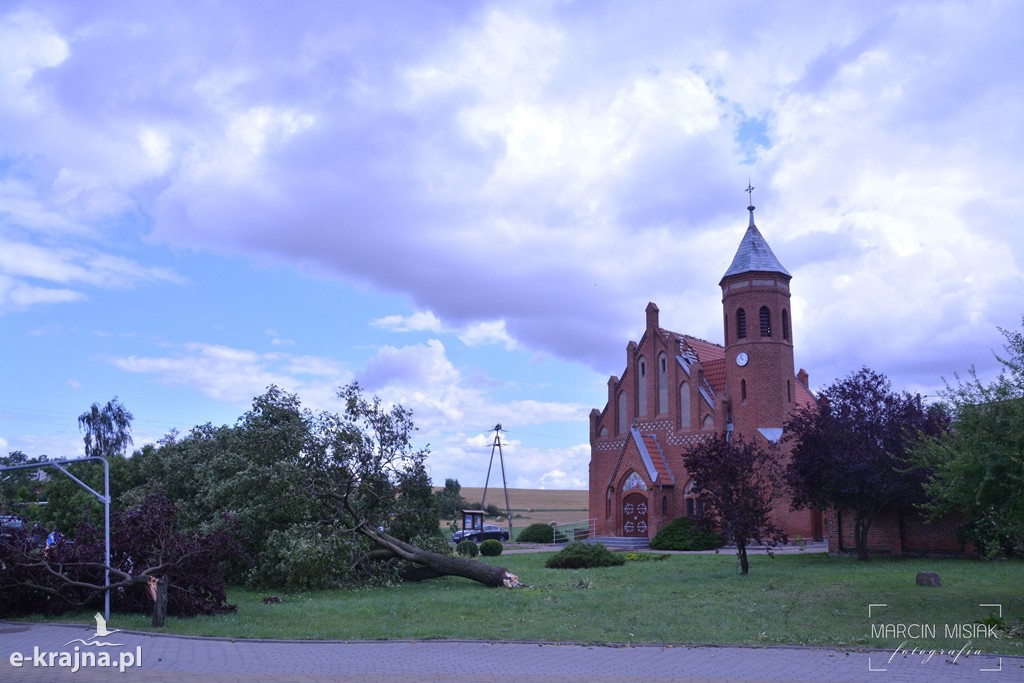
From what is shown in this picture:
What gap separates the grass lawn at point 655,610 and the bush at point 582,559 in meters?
4.35

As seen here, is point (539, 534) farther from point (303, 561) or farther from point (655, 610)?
point (655, 610)

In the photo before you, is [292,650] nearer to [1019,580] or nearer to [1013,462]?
[1013,462]

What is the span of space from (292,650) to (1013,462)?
11.3 m

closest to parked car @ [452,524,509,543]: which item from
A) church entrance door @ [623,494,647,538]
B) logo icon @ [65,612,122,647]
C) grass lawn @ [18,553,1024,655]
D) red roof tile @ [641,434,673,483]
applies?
church entrance door @ [623,494,647,538]

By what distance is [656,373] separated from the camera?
46.4 meters

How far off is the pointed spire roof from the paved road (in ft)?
112

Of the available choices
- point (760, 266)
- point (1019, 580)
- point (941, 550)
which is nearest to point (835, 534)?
point (941, 550)

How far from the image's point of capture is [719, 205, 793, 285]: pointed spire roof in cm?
4325

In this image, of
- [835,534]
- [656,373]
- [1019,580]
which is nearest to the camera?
[1019,580]

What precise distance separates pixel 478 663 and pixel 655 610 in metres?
5.77

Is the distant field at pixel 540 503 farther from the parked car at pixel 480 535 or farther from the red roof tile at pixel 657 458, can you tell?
the red roof tile at pixel 657 458

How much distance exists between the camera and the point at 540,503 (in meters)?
116

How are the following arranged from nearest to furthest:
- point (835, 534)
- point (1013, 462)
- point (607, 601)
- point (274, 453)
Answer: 1. point (1013, 462)
2. point (607, 601)
3. point (274, 453)
4. point (835, 534)

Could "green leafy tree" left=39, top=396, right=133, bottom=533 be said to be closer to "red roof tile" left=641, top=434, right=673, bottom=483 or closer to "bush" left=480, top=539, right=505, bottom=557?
"bush" left=480, top=539, right=505, bottom=557
